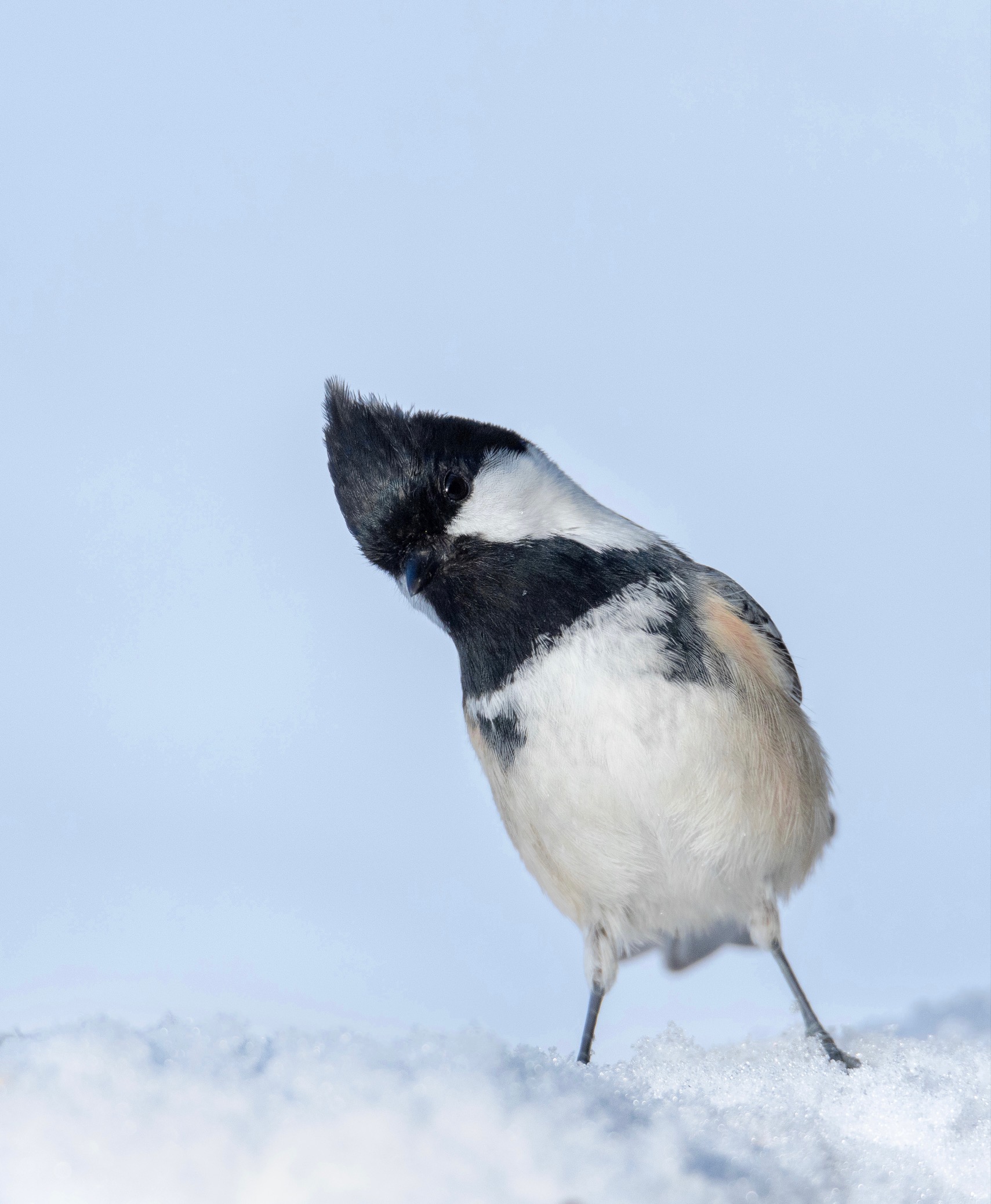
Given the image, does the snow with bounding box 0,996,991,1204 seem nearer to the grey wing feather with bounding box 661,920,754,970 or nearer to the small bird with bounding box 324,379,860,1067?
the small bird with bounding box 324,379,860,1067

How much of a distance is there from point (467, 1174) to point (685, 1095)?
1.21 feet

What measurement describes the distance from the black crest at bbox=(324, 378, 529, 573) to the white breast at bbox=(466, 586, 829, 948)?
260mm

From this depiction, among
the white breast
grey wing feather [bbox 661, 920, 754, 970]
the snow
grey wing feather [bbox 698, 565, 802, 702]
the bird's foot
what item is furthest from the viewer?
grey wing feather [bbox 661, 920, 754, 970]

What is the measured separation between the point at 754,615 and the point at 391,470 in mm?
665

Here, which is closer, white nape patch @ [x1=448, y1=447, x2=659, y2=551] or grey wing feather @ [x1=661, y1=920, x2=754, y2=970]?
white nape patch @ [x1=448, y1=447, x2=659, y2=551]

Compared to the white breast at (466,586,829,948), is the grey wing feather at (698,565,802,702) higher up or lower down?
higher up

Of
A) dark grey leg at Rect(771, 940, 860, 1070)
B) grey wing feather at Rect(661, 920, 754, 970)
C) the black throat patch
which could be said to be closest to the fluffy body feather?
the black throat patch

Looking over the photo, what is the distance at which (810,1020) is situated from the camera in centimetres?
176

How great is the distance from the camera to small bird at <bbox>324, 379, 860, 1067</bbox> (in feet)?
5.05

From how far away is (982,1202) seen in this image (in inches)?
52.1

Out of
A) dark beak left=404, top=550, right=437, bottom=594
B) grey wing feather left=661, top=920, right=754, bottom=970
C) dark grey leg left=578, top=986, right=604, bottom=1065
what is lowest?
dark grey leg left=578, top=986, right=604, bottom=1065

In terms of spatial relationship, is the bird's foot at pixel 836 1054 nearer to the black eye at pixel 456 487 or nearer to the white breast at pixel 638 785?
the white breast at pixel 638 785

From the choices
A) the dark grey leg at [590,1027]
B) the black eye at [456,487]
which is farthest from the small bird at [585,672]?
the dark grey leg at [590,1027]

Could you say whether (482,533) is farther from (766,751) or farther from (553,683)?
(766,751)
